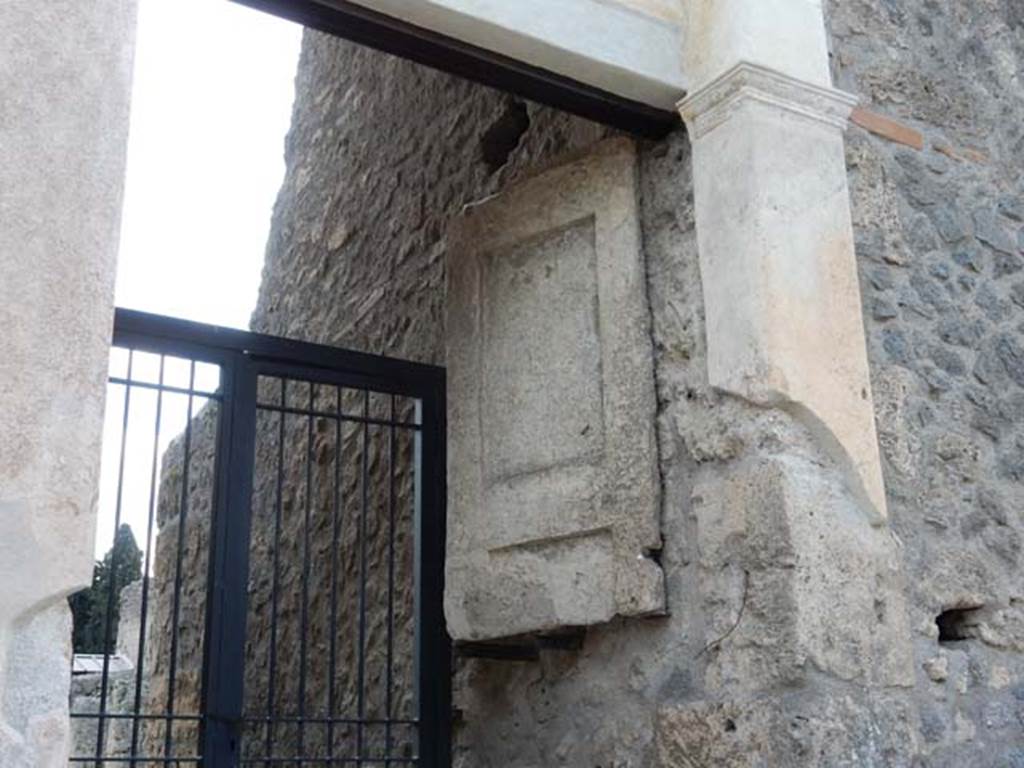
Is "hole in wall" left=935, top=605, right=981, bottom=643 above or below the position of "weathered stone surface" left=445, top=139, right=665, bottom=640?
below

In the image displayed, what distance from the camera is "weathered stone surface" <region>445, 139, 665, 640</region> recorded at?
12.8 feet

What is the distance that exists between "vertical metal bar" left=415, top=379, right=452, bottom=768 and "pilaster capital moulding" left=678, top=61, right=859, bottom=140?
143 cm

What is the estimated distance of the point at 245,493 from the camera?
13.6ft

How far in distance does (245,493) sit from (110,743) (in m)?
5.31

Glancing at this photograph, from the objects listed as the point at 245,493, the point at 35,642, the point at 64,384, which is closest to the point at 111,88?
the point at 64,384

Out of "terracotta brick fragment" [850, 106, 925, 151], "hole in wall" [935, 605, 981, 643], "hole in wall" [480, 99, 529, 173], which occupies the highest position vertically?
"hole in wall" [480, 99, 529, 173]

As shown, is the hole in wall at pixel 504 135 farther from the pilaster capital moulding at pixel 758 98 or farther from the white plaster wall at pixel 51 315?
the white plaster wall at pixel 51 315

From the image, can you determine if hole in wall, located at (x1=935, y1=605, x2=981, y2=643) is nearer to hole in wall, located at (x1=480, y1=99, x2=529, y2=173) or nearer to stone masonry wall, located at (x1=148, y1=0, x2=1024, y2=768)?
stone masonry wall, located at (x1=148, y1=0, x2=1024, y2=768)

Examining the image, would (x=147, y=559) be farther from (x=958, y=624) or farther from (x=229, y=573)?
(x=958, y=624)

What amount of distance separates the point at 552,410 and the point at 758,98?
3.85ft

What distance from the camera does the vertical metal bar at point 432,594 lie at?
14.4ft

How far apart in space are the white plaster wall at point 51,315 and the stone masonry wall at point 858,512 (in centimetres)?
173

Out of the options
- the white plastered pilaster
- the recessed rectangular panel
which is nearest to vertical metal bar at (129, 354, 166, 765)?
the recessed rectangular panel

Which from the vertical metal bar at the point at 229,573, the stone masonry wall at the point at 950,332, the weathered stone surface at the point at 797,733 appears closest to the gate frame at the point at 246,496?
the vertical metal bar at the point at 229,573
